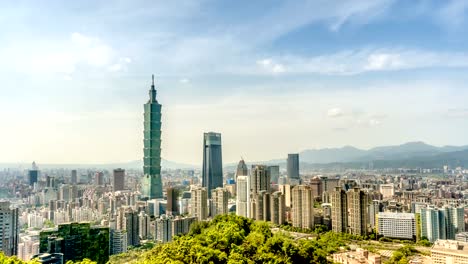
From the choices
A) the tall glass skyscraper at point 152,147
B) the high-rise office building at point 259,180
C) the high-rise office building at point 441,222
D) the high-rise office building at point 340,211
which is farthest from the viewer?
the tall glass skyscraper at point 152,147

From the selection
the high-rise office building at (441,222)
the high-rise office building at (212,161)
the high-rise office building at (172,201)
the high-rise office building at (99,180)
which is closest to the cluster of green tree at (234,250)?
the high-rise office building at (441,222)

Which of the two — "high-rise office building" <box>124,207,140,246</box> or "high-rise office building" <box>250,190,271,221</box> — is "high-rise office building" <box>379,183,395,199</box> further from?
"high-rise office building" <box>124,207,140,246</box>

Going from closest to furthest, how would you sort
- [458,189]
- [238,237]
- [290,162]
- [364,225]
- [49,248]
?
[238,237], [49,248], [364,225], [458,189], [290,162]

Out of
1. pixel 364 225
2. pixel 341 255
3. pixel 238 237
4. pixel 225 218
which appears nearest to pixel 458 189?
pixel 364 225

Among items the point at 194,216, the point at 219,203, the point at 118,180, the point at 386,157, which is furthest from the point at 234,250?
the point at 386,157

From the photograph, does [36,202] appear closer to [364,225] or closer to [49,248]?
[49,248]

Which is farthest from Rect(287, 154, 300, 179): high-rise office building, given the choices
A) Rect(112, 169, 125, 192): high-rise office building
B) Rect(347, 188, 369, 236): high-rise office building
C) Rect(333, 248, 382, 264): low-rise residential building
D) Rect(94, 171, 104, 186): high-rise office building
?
Rect(333, 248, 382, 264): low-rise residential building

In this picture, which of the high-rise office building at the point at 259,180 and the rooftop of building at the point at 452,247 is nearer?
the rooftop of building at the point at 452,247

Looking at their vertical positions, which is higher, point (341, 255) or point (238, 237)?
point (238, 237)

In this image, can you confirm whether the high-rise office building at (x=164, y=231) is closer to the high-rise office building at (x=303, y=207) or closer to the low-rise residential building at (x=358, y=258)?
the high-rise office building at (x=303, y=207)
